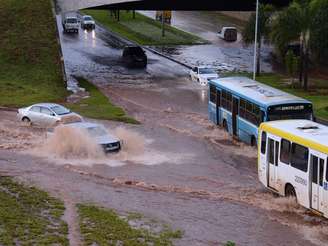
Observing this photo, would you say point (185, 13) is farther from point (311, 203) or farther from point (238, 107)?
point (311, 203)

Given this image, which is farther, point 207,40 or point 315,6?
point 207,40

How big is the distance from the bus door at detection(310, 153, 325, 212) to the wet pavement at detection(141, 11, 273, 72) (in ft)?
122

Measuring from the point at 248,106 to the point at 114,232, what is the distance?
14.3 m

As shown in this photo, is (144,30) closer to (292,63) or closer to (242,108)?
(292,63)

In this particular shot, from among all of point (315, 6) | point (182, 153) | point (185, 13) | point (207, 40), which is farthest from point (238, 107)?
point (185, 13)

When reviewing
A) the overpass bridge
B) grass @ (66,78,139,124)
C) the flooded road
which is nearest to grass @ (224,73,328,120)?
the flooded road

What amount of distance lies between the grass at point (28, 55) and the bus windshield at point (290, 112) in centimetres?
1637

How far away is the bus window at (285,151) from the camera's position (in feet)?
70.9

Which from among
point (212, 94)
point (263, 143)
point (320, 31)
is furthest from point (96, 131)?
point (320, 31)

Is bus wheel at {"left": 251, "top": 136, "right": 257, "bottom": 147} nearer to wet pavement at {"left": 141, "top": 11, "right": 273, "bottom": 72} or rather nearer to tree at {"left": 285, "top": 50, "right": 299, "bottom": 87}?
tree at {"left": 285, "top": 50, "right": 299, "bottom": 87}

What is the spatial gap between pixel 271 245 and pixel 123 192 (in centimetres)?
639

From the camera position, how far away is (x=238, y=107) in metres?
32.0

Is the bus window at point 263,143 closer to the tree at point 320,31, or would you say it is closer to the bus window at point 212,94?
the bus window at point 212,94

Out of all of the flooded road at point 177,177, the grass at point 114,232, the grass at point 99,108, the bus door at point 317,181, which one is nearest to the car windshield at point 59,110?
the flooded road at point 177,177
